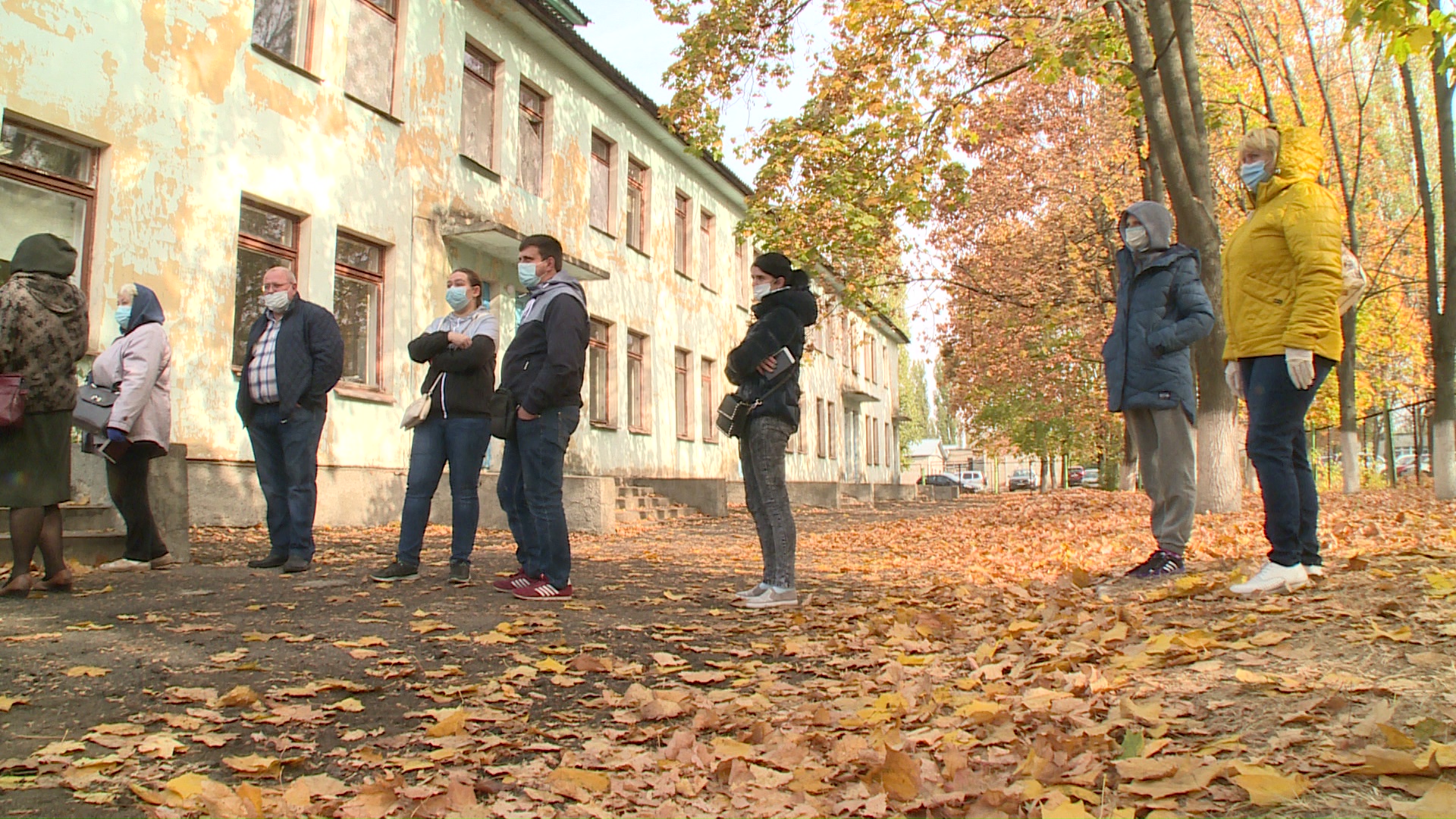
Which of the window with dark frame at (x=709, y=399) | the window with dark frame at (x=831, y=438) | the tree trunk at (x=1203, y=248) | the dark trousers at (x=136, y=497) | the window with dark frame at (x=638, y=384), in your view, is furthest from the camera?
the window with dark frame at (x=831, y=438)

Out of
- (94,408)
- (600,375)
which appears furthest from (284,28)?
(600,375)

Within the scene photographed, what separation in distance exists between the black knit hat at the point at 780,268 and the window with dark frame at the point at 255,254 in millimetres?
7383

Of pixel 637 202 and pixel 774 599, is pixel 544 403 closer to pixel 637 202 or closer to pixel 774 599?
pixel 774 599

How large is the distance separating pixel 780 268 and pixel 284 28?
372 inches

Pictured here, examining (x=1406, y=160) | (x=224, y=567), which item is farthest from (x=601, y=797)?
(x=1406, y=160)

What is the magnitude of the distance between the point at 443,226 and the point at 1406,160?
2869 centimetres

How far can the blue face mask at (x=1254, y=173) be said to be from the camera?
4723 mm

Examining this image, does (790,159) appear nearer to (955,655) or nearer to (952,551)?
(952,551)

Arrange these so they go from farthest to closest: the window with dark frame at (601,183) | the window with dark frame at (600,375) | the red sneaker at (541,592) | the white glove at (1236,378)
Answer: the window with dark frame at (601,183), the window with dark frame at (600,375), the red sneaker at (541,592), the white glove at (1236,378)

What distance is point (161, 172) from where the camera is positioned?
10.3 metres

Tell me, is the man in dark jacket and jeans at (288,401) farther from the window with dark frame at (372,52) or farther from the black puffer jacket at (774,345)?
the window with dark frame at (372,52)

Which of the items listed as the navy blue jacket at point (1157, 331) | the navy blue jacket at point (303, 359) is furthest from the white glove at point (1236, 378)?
the navy blue jacket at point (303, 359)

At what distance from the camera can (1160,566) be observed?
5.71 m

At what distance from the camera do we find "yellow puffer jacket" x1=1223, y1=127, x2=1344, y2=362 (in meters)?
4.41
